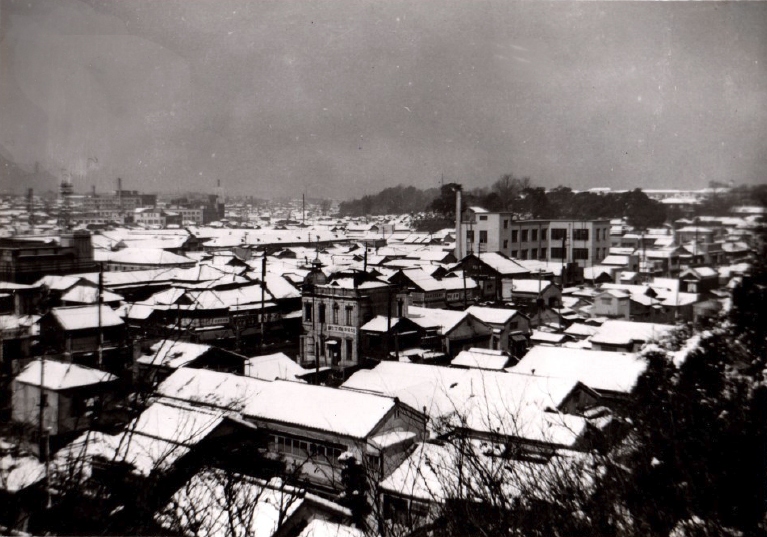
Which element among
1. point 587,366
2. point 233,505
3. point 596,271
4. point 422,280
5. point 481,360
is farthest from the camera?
point 596,271

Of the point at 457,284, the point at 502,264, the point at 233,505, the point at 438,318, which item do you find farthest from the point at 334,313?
the point at 233,505

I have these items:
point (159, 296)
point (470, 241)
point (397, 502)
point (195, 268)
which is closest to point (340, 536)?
point (397, 502)

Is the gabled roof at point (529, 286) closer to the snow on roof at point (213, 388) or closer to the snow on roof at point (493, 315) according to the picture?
the snow on roof at point (493, 315)

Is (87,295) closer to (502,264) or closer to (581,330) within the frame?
(581,330)

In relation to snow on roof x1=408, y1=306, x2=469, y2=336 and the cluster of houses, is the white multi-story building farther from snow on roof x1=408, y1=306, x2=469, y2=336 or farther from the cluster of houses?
snow on roof x1=408, y1=306, x2=469, y2=336

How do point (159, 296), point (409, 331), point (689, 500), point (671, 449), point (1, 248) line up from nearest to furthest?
point (689, 500)
point (671, 449)
point (1, 248)
point (409, 331)
point (159, 296)

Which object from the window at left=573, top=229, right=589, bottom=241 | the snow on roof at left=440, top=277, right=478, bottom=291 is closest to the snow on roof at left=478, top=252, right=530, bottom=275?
the snow on roof at left=440, top=277, right=478, bottom=291

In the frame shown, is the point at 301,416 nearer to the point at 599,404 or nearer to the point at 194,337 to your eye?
the point at 599,404
